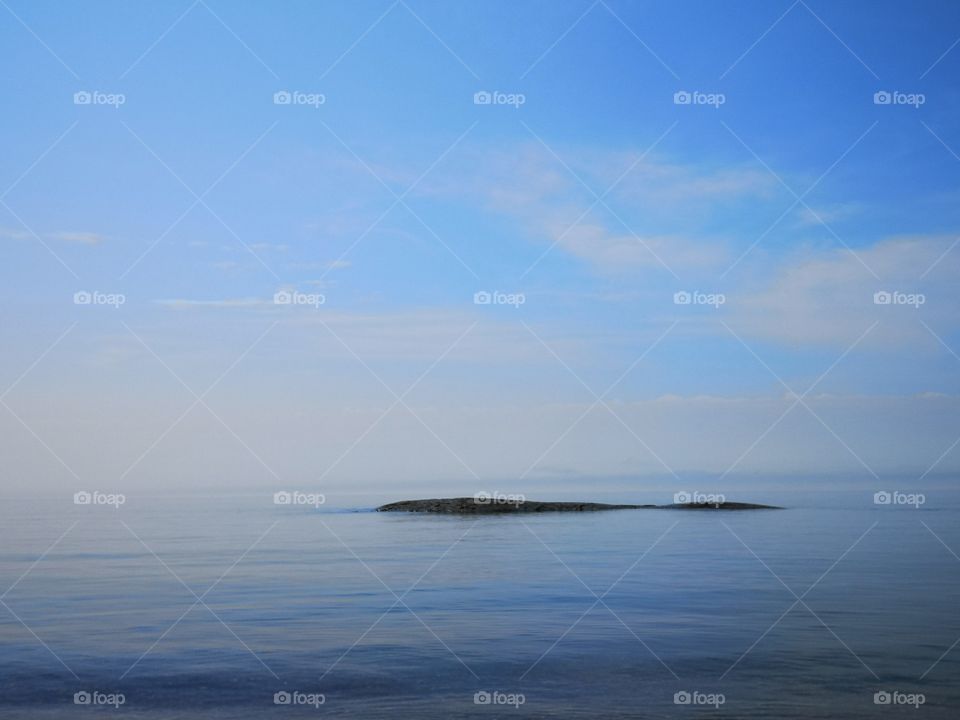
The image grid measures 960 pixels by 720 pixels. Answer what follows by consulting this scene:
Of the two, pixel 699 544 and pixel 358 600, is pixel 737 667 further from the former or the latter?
pixel 699 544

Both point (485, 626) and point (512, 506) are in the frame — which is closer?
point (485, 626)

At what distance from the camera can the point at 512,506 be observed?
6456 centimetres

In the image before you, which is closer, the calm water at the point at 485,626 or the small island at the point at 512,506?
the calm water at the point at 485,626

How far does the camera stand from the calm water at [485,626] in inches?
549

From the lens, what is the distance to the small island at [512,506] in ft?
196

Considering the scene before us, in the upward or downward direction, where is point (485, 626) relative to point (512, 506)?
downward

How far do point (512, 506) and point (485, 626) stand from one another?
4589cm

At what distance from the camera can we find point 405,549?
34125mm

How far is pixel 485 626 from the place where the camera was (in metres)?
19.0

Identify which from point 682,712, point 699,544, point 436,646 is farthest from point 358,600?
point 699,544

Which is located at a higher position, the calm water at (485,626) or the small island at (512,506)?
the small island at (512,506)

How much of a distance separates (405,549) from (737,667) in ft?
65.4

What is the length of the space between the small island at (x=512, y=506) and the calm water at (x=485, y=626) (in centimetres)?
2270

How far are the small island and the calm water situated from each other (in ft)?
74.5
